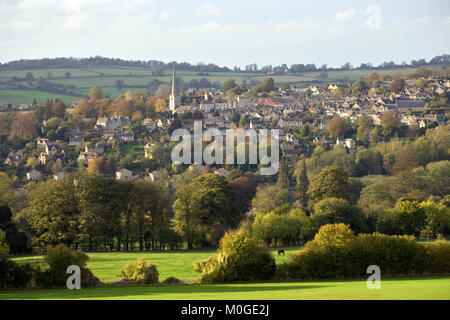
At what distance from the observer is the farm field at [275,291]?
24.1 m

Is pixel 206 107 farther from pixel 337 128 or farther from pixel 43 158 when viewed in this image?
pixel 43 158

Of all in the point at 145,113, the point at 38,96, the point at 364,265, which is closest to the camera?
the point at 364,265

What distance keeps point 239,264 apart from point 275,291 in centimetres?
558

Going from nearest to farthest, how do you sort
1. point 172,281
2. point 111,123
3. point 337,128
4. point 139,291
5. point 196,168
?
point 139,291 < point 172,281 < point 196,168 < point 337,128 < point 111,123

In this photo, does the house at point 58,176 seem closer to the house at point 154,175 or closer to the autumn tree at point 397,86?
the house at point 154,175

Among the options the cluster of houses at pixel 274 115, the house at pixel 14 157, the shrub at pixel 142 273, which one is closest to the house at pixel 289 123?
the cluster of houses at pixel 274 115

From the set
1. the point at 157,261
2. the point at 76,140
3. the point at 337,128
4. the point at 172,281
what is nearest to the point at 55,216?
the point at 157,261

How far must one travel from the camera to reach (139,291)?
28906mm
